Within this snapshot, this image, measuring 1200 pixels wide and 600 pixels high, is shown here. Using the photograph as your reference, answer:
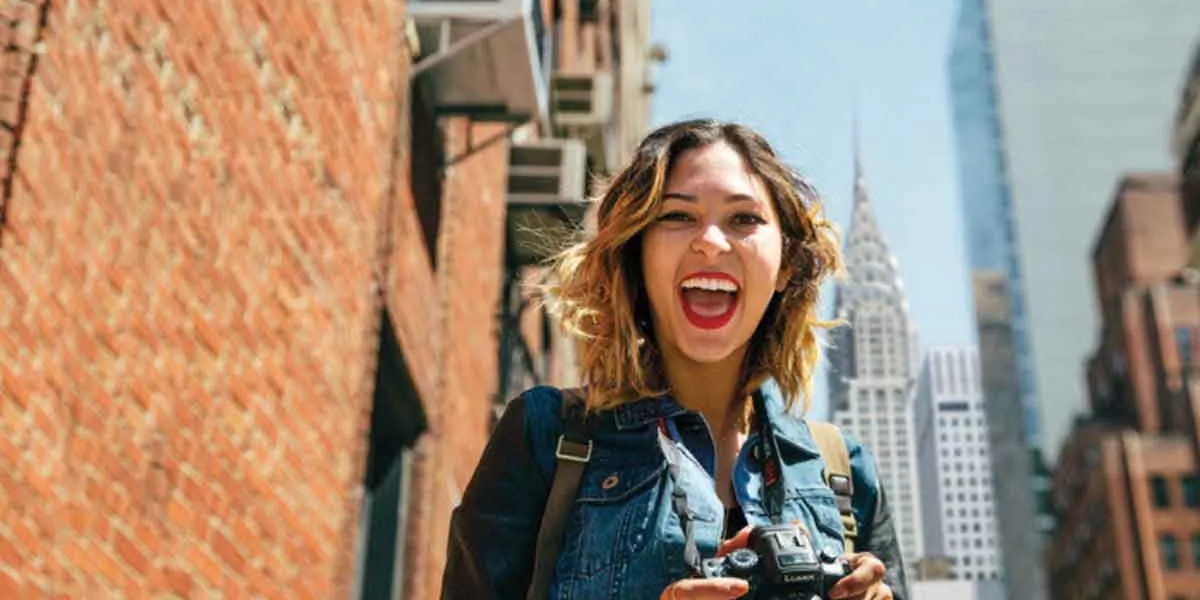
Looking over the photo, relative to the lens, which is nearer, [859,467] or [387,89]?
[859,467]

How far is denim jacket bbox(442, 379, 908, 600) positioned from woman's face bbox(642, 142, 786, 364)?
0.14 meters

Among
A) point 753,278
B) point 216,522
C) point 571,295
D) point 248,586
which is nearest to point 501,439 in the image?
point 571,295

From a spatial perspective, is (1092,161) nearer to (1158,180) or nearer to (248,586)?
(1158,180)

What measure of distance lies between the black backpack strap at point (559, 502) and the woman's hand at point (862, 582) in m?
0.43

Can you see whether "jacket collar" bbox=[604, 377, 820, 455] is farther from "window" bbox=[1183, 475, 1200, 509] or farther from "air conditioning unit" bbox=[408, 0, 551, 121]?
"window" bbox=[1183, 475, 1200, 509]

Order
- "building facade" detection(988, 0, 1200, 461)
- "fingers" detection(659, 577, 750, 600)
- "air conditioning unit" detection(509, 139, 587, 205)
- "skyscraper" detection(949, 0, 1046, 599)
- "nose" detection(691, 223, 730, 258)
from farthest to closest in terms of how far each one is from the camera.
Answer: "building facade" detection(988, 0, 1200, 461) < "skyscraper" detection(949, 0, 1046, 599) < "air conditioning unit" detection(509, 139, 587, 205) < "nose" detection(691, 223, 730, 258) < "fingers" detection(659, 577, 750, 600)

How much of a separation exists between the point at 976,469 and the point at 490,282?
7.75m

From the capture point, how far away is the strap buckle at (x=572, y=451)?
214 cm

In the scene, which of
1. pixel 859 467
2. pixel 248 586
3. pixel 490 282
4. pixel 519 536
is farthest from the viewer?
pixel 490 282

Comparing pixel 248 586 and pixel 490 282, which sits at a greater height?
pixel 490 282

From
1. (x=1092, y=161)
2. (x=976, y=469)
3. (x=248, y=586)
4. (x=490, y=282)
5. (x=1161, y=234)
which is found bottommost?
(x=248, y=586)

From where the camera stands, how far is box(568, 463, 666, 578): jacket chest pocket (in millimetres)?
2035

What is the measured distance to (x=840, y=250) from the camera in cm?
245

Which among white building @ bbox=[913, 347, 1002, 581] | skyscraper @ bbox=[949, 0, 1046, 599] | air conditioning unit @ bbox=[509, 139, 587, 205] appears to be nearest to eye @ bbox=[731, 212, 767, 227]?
white building @ bbox=[913, 347, 1002, 581]
